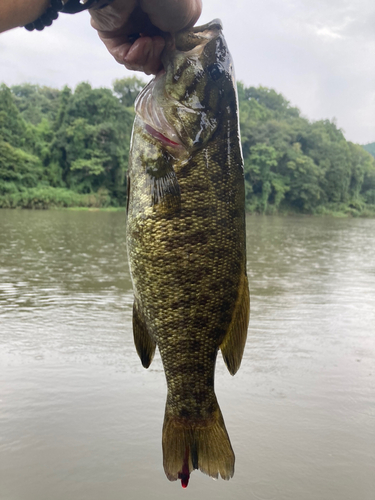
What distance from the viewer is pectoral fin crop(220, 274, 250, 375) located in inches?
75.2

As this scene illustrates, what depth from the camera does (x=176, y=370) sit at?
1.94 meters

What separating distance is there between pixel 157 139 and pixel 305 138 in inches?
2490

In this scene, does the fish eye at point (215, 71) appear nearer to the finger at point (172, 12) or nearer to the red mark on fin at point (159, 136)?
the finger at point (172, 12)

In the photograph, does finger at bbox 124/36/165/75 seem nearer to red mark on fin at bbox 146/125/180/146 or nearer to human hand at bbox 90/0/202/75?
human hand at bbox 90/0/202/75

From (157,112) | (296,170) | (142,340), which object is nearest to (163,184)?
(157,112)

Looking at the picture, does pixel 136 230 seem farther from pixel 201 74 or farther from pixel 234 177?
pixel 201 74

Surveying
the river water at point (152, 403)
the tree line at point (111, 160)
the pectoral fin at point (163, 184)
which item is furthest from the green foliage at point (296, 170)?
the pectoral fin at point (163, 184)

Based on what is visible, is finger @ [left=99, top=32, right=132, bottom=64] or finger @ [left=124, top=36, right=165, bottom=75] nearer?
finger @ [left=124, top=36, right=165, bottom=75]

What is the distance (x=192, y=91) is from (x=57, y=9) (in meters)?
0.55

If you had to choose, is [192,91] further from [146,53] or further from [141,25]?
[141,25]

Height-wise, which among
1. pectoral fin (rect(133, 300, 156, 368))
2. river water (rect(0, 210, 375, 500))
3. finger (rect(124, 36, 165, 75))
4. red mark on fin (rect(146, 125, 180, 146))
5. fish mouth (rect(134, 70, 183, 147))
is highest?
finger (rect(124, 36, 165, 75))

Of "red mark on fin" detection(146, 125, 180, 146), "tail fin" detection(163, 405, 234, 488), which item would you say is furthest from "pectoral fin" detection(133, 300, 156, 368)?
"red mark on fin" detection(146, 125, 180, 146)

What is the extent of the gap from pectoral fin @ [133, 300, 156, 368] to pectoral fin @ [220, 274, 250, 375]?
0.94 ft

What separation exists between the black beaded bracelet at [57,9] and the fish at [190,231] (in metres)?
0.33
